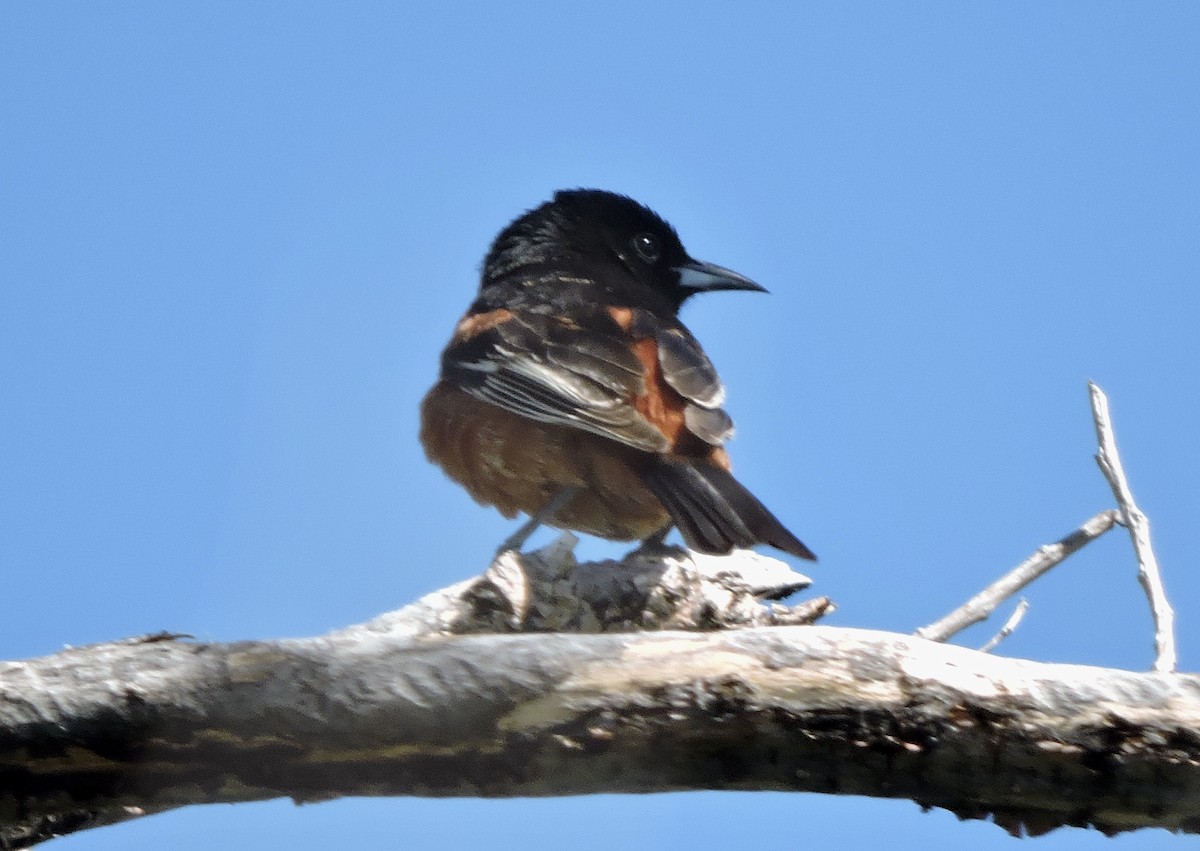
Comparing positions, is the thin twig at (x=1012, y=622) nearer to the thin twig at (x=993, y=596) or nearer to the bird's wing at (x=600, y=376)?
the thin twig at (x=993, y=596)

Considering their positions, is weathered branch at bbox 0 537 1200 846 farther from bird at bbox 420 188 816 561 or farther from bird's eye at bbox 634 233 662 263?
bird's eye at bbox 634 233 662 263

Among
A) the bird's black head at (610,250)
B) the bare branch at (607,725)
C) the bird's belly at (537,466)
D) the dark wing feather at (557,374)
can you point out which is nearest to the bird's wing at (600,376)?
the dark wing feather at (557,374)

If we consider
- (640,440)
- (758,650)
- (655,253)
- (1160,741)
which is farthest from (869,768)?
(655,253)

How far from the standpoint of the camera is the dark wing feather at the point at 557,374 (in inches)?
179

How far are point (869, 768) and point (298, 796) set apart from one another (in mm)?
1103

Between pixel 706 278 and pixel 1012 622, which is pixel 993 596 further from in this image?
pixel 706 278

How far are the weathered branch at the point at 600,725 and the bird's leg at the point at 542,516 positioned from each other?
2181mm

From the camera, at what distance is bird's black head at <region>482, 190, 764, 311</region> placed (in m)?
6.50

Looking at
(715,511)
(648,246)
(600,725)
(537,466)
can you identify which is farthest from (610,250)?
(600,725)

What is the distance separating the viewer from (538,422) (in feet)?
15.8

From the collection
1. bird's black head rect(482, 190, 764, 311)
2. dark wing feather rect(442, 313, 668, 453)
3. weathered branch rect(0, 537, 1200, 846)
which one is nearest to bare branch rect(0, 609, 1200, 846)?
weathered branch rect(0, 537, 1200, 846)

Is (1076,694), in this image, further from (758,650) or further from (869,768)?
(758,650)

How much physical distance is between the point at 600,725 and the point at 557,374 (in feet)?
8.10

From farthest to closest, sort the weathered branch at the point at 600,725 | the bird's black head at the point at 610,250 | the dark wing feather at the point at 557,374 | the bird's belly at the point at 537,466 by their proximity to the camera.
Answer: the bird's black head at the point at 610,250 → the bird's belly at the point at 537,466 → the dark wing feather at the point at 557,374 → the weathered branch at the point at 600,725
